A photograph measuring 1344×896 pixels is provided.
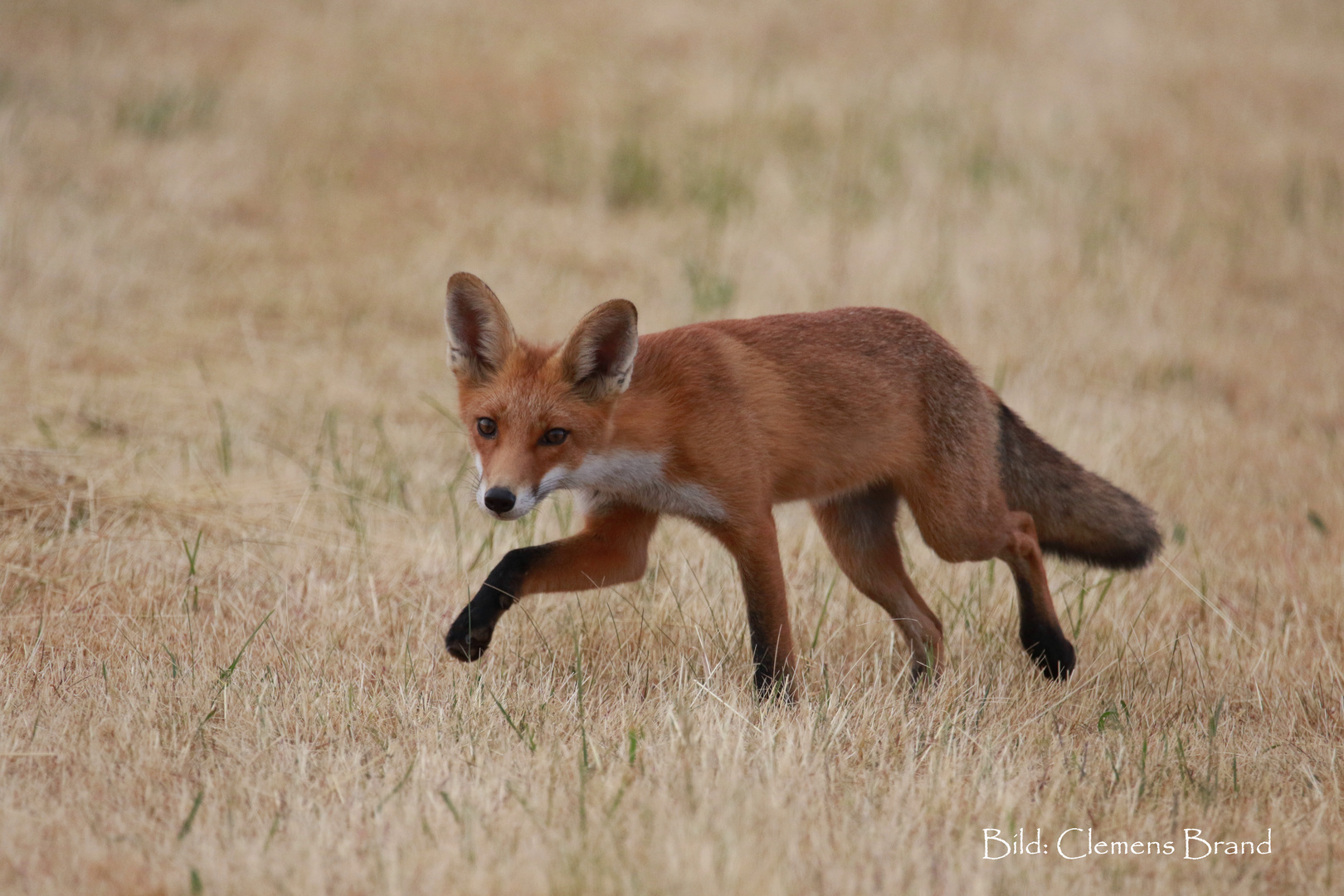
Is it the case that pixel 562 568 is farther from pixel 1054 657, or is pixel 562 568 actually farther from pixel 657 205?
pixel 657 205

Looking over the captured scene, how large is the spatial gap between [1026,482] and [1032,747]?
1.35 metres

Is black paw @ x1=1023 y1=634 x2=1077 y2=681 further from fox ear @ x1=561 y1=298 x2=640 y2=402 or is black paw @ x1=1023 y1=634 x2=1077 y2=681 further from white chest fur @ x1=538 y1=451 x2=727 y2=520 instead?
fox ear @ x1=561 y1=298 x2=640 y2=402

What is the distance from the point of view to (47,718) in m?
3.38

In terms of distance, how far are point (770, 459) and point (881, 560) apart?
86 centimetres

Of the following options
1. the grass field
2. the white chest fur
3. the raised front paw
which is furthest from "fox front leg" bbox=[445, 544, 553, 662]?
the white chest fur

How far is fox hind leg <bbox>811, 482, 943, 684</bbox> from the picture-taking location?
4.51 metres

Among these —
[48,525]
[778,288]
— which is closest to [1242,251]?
[778,288]

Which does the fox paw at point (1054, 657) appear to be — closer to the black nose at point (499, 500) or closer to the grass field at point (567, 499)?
the grass field at point (567, 499)

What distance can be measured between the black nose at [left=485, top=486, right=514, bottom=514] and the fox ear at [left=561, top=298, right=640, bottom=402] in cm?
55

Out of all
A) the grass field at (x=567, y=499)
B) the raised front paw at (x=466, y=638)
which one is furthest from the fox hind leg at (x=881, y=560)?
the raised front paw at (x=466, y=638)

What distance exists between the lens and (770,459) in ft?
13.0

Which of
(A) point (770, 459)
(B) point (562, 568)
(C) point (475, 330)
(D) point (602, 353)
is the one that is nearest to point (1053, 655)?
(A) point (770, 459)

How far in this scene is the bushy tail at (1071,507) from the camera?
462cm

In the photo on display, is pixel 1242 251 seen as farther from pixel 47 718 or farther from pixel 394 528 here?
pixel 47 718
